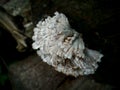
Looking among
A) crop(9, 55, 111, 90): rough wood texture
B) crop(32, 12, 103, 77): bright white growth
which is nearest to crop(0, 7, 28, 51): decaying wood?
crop(9, 55, 111, 90): rough wood texture

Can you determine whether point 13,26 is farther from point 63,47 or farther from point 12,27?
point 63,47

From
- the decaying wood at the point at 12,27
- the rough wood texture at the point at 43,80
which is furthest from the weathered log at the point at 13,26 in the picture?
the rough wood texture at the point at 43,80

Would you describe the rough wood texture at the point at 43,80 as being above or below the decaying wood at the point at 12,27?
below

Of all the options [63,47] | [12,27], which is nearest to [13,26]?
[12,27]

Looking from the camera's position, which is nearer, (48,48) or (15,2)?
(48,48)

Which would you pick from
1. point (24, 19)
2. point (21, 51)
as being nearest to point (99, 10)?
point (24, 19)

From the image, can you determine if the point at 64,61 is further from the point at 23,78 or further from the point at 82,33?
the point at 23,78

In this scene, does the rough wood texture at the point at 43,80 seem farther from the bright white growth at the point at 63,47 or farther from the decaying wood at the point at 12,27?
the bright white growth at the point at 63,47
